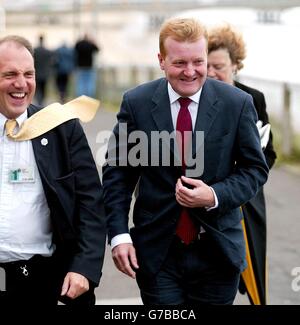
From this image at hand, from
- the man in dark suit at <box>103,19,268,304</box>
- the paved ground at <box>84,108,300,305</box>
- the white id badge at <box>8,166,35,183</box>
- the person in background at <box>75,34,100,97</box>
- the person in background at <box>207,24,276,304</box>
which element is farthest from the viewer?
the person in background at <box>75,34,100,97</box>

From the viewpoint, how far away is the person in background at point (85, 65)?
23.3 m

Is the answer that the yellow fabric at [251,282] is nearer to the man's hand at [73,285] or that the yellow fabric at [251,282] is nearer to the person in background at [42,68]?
the man's hand at [73,285]

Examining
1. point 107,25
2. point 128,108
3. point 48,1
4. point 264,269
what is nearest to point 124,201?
point 128,108

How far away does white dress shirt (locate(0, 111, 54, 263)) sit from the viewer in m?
3.47

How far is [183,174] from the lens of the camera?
12.2ft

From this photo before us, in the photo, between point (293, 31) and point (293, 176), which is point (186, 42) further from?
point (293, 31)

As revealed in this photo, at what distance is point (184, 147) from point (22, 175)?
747 millimetres

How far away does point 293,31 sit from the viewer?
45.1ft

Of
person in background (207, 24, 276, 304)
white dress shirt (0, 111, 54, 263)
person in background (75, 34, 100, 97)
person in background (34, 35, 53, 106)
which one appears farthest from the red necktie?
person in background (75, 34, 100, 97)

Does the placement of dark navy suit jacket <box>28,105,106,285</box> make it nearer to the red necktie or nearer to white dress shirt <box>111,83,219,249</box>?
white dress shirt <box>111,83,219,249</box>

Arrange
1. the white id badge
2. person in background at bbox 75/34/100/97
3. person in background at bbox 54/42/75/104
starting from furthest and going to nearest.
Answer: person in background at bbox 75/34/100/97
person in background at bbox 54/42/75/104
the white id badge

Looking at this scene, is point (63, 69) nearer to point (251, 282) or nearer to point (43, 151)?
point (251, 282)

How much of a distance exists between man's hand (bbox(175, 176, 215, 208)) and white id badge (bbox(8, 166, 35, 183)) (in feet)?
2.09

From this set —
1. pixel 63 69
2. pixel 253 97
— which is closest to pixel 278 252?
pixel 253 97
